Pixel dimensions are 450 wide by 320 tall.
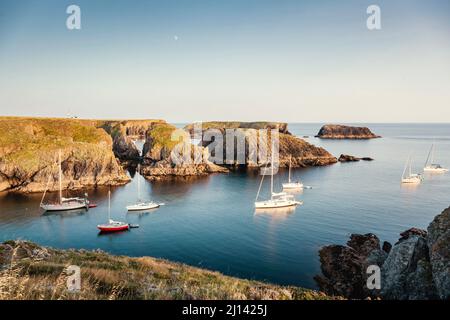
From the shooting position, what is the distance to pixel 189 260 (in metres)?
41.8

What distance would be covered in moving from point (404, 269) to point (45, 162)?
85563mm

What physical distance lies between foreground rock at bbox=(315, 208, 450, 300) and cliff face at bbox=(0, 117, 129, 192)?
73.4 metres

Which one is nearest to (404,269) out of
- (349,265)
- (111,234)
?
(349,265)

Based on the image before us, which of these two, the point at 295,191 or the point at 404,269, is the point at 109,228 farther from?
the point at 295,191

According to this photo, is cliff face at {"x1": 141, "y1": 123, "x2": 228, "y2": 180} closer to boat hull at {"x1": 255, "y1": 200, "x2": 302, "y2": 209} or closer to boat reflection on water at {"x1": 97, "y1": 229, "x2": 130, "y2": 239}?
boat hull at {"x1": 255, "y1": 200, "x2": 302, "y2": 209}

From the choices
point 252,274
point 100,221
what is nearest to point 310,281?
point 252,274

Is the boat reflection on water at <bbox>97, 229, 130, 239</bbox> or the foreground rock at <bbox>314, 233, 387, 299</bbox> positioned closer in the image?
the foreground rock at <bbox>314, 233, 387, 299</bbox>

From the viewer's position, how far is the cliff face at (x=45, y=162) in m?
80.4

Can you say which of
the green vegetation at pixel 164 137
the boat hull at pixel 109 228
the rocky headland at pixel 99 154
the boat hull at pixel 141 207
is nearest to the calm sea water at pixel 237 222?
the boat hull at pixel 109 228

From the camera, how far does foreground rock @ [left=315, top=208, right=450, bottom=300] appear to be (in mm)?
20391

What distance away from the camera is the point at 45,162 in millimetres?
82938

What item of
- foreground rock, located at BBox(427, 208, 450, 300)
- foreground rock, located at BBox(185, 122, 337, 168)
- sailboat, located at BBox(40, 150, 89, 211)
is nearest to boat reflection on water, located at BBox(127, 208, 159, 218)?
sailboat, located at BBox(40, 150, 89, 211)

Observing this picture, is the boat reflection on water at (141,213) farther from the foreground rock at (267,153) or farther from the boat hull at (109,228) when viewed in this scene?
the foreground rock at (267,153)
